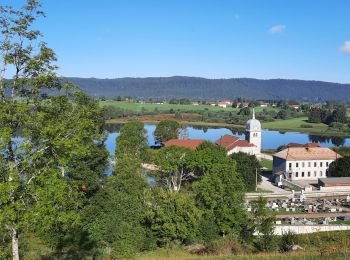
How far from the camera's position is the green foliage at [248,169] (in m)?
46.7

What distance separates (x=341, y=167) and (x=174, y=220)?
34.6m

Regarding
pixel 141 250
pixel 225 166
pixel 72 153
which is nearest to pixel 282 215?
pixel 225 166

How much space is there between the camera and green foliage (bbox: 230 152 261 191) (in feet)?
153

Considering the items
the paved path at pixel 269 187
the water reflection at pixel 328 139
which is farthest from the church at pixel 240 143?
the water reflection at pixel 328 139

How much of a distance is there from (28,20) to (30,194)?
4.14 metres

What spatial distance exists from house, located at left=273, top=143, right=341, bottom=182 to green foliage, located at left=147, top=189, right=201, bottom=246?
31220 mm

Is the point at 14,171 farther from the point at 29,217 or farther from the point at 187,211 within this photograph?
the point at 187,211

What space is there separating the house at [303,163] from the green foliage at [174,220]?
31.2m

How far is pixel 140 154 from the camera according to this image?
5019cm

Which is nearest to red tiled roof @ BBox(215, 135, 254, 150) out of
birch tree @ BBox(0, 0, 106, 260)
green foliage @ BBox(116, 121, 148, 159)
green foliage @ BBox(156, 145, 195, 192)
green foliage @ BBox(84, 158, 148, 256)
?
green foliage @ BBox(116, 121, 148, 159)

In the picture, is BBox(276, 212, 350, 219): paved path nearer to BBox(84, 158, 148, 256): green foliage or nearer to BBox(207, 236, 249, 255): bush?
BBox(84, 158, 148, 256): green foliage

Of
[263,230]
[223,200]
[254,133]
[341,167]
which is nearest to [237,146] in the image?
[254,133]

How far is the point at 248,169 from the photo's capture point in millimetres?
47031

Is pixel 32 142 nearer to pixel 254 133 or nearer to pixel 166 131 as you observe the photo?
pixel 254 133
